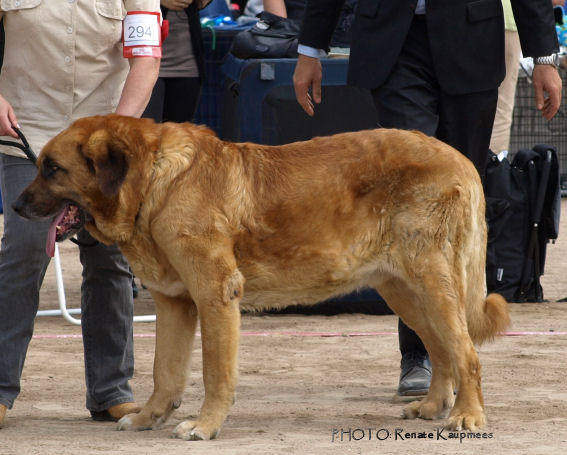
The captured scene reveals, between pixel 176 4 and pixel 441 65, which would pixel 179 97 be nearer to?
pixel 176 4

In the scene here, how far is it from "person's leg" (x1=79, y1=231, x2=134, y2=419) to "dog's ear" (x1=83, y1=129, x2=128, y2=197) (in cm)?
57

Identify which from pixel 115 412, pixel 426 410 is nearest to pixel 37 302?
pixel 115 412

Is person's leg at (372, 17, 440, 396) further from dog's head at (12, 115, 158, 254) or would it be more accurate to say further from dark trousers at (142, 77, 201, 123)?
dark trousers at (142, 77, 201, 123)

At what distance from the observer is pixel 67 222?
14.2ft

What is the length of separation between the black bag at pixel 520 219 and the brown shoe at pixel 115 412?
361 centimetres

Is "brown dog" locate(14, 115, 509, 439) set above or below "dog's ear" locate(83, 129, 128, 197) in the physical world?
below

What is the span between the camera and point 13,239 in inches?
178

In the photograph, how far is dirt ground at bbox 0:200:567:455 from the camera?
4.16 m

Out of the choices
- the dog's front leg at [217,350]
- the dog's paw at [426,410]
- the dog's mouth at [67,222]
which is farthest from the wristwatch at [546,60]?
the dog's mouth at [67,222]

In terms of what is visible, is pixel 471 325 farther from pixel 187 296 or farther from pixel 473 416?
pixel 187 296

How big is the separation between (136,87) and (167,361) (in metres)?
1.13

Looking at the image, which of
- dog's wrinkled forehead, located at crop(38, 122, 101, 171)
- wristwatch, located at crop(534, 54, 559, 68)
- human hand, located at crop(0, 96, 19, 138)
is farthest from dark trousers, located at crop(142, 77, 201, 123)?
dog's wrinkled forehead, located at crop(38, 122, 101, 171)

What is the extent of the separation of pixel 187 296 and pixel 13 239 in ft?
2.50

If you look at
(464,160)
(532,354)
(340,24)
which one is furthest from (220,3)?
(464,160)
